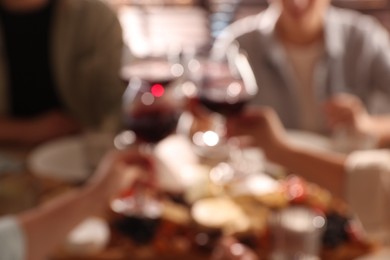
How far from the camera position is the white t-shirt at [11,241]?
3.11 ft

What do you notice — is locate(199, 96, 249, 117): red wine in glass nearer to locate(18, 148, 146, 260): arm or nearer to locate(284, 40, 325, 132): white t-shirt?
locate(18, 148, 146, 260): arm

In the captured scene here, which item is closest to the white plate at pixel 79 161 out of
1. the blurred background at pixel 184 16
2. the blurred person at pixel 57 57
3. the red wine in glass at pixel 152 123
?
the red wine in glass at pixel 152 123

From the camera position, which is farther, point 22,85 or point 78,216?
point 22,85

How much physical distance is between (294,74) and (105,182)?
1.12 m

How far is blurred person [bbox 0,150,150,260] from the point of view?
96 cm

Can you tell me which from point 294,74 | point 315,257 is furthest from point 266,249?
point 294,74

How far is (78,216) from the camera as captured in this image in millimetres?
1042

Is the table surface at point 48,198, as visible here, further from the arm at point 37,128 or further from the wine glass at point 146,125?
the arm at point 37,128

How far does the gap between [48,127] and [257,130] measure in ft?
2.23

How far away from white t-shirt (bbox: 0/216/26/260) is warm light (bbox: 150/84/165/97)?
0.36 metres

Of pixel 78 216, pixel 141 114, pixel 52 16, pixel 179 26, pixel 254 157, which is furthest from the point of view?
pixel 179 26

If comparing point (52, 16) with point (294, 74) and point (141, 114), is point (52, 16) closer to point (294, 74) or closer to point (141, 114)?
point (294, 74)

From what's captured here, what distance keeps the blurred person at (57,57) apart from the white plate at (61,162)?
499 mm

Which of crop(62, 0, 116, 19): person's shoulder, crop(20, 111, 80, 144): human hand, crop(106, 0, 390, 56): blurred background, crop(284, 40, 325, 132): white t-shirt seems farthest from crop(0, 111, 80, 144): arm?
crop(106, 0, 390, 56): blurred background
